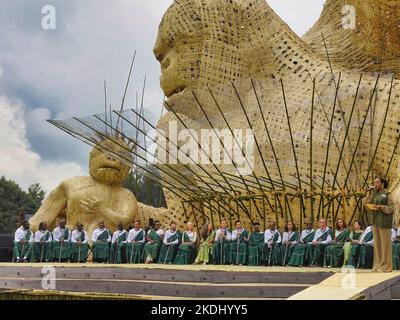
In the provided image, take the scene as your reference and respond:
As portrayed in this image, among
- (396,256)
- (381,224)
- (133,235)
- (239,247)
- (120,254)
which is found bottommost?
(120,254)

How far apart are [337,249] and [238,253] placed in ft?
7.43

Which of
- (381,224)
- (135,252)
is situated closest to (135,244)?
(135,252)

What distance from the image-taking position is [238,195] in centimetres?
1620

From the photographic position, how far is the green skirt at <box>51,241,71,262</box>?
16.1 metres

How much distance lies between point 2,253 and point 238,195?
7.46 meters

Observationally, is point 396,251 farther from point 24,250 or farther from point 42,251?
point 24,250

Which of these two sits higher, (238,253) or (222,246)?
(222,246)

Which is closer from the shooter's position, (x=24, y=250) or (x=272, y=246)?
(x=272, y=246)

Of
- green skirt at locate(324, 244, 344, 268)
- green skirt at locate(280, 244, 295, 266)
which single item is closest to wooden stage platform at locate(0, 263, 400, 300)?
green skirt at locate(324, 244, 344, 268)

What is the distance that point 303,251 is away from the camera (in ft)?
42.3

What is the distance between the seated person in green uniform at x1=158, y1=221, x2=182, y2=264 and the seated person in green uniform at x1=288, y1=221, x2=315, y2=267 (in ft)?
8.73
